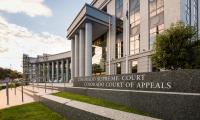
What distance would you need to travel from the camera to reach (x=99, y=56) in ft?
138

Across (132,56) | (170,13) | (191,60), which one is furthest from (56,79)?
(191,60)

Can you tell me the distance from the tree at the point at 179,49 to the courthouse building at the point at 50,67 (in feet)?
140

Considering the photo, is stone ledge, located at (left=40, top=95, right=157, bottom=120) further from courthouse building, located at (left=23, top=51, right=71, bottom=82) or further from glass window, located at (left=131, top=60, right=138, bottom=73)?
courthouse building, located at (left=23, top=51, right=71, bottom=82)

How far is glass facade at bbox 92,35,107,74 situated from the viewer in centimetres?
3941

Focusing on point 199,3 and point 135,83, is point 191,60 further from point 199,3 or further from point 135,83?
point 199,3

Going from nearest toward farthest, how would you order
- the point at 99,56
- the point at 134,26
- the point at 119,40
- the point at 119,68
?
the point at 134,26 → the point at 119,68 → the point at 119,40 → the point at 99,56

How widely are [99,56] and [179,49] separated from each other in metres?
26.2

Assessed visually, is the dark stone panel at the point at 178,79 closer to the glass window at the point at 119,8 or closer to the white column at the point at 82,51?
the glass window at the point at 119,8

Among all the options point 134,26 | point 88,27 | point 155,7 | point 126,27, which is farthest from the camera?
point 88,27

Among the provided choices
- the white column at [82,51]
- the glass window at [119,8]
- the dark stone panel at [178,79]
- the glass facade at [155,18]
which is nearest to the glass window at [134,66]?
the glass facade at [155,18]

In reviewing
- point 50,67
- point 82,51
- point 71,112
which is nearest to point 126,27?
point 82,51

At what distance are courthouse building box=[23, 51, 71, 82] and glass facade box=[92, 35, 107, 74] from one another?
18.0 meters

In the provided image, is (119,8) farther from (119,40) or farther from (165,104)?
(165,104)

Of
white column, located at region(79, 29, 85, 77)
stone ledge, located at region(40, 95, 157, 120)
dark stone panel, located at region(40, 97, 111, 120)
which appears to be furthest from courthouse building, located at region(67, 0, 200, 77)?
stone ledge, located at region(40, 95, 157, 120)
